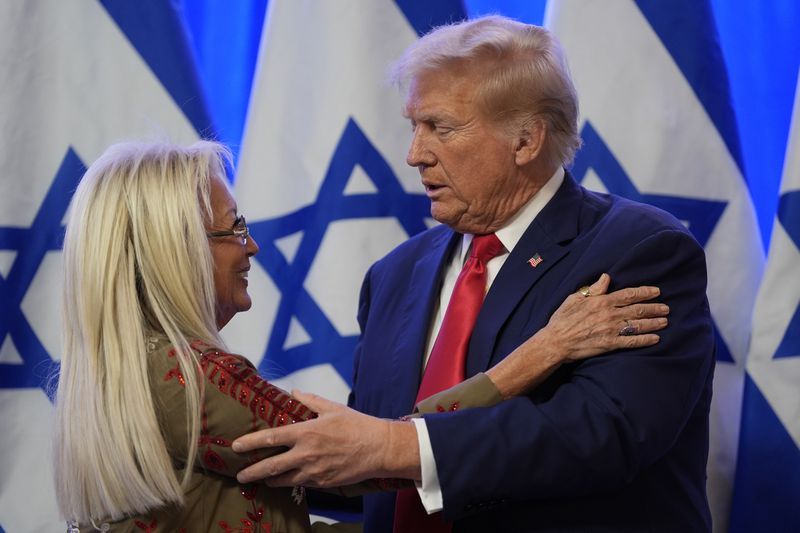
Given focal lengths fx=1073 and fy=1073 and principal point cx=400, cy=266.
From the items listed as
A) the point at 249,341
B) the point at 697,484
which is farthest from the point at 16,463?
the point at 697,484

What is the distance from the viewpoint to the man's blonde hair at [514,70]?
2.01m

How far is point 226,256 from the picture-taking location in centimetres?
177

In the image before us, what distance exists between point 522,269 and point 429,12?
95 centimetres

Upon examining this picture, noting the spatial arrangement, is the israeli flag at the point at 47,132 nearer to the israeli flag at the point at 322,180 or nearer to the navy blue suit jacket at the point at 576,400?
the israeli flag at the point at 322,180

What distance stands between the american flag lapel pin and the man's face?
0.14 metres

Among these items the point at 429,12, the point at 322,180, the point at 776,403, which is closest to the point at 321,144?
the point at 322,180

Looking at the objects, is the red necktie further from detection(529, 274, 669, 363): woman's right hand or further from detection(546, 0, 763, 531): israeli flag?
detection(546, 0, 763, 531): israeli flag

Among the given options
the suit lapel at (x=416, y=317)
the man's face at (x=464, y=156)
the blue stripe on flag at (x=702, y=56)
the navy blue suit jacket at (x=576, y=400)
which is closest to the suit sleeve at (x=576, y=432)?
the navy blue suit jacket at (x=576, y=400)

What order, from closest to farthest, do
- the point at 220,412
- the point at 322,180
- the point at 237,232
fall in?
the point at 220,412, the point at 237,232, the point at 322,180

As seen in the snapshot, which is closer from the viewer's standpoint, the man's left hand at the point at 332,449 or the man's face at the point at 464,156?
the man's left hand at the point at 332,449

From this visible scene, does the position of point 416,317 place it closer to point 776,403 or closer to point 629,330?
point 629,330

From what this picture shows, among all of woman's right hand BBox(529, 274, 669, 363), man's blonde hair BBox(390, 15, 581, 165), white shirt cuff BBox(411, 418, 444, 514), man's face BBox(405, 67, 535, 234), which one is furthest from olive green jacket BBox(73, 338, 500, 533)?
man's blonde hair BBox(390, 15, 581, 165)

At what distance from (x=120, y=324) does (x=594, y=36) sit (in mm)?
1395

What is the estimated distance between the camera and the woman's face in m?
1.76
